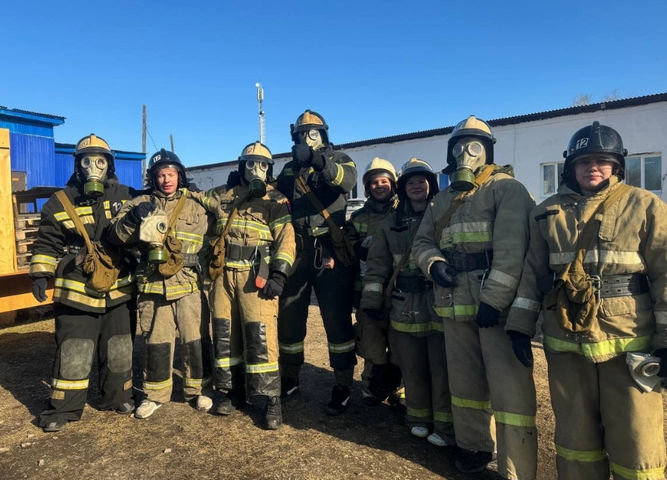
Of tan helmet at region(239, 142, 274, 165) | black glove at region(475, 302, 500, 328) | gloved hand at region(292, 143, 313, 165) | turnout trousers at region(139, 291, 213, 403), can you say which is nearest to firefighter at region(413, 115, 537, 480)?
black glove at region(475, 302, 500, 328)

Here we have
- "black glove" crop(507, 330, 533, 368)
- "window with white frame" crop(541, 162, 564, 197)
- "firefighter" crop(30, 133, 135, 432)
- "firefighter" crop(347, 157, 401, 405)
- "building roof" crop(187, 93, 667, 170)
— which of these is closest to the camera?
"black glove" crop(507, 330, 533, 368)

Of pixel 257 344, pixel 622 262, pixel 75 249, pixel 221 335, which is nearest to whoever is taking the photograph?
pixel 622 262

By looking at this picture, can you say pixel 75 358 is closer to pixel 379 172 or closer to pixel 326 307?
pixel 326 307

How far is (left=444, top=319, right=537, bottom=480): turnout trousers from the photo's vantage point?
9.11ft

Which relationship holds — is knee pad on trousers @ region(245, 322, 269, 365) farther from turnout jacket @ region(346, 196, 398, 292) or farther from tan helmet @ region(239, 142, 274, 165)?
tan helmet @ region(239, 142, 274, 165)

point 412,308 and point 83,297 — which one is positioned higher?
point 83,297

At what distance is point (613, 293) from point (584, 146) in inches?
34.0

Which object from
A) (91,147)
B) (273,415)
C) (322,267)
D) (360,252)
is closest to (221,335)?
(273,415)

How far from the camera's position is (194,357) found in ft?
13.5

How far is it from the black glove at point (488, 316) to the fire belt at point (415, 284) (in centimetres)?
79

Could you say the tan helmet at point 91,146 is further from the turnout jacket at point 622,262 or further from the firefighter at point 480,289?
the turnout jacket at point 622,262

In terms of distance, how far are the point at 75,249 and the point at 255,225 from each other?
167 centimetres

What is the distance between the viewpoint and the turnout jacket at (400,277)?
3607 millimetres

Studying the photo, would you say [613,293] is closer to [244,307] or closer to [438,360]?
[438,360]
